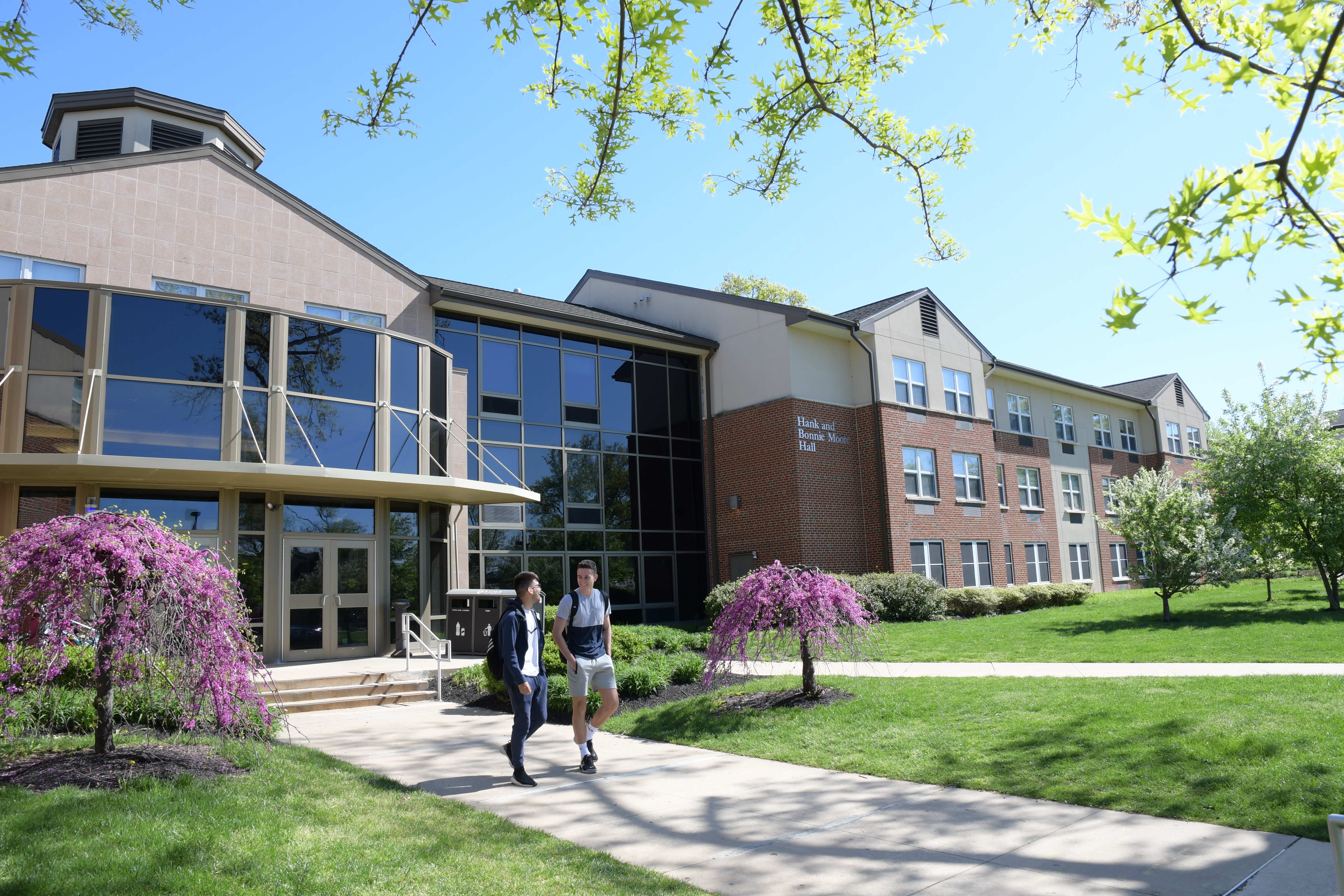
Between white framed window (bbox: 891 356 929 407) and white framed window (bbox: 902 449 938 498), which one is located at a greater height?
white framed window (bbox: 891 356 929 407)

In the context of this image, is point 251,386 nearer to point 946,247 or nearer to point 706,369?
point 946,247

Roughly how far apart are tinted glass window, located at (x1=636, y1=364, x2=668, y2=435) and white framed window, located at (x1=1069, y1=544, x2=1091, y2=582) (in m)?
17.0

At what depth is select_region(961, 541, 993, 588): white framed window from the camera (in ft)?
85.6

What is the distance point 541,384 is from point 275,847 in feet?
60.2

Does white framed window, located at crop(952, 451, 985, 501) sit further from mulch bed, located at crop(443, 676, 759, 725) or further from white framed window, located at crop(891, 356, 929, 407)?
mulch bed, located at crop(443, 676, 759, 725)

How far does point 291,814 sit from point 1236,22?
23.4ft

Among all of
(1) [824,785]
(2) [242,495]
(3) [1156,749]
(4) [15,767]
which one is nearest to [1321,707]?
(3) [1156,749]

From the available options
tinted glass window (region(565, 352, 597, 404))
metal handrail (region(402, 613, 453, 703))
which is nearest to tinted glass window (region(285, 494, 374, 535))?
metal handrail (region(402, 613, 453, 703))

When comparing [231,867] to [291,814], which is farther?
[291,814]

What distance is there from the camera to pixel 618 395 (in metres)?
24.4

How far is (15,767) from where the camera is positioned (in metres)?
6.34

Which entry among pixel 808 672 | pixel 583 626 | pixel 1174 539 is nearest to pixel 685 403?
pixel 1174 539

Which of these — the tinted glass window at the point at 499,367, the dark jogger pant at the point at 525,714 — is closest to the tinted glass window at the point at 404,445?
the tinted glass window at the point at 499,367

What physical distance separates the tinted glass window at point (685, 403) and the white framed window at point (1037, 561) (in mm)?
12172
